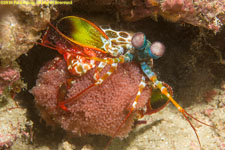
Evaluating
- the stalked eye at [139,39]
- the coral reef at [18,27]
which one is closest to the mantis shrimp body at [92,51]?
the stalked eye at [139,39]

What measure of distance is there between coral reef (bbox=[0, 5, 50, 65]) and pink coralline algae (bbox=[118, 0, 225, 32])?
4.31ft

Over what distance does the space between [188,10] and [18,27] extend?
222 cm

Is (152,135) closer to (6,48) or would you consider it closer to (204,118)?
(204,118)

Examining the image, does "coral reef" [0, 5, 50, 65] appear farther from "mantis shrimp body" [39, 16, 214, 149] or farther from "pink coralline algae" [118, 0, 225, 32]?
"pink coralline algae" [118, 0, 225, 32]

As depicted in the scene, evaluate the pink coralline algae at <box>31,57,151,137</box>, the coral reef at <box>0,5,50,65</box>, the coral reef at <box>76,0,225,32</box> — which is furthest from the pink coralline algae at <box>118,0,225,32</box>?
the coral reef at <box>0,5,50,65</box>

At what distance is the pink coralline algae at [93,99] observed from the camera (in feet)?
8.84

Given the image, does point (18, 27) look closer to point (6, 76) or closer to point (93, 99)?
point (6, 76)

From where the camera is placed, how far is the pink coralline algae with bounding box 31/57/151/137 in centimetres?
270

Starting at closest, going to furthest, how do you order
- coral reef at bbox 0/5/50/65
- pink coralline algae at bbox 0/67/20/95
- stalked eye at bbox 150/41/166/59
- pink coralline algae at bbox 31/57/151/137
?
1. coral reef at bbox 0/5/50/65
2. pink coralline algae at bbox 0/67/20/95
3. stalked eye at bbox 150/41/166/59
4. pink coralline algae at bbox 31/57/151/137

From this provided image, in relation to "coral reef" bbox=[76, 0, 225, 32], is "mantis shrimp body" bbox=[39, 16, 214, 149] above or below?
below

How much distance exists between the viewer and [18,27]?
2.21 m

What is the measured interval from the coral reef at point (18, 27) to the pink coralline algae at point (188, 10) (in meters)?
1.31

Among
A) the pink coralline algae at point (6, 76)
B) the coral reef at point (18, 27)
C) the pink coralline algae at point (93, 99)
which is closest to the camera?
the coral reef at point (18, 27)

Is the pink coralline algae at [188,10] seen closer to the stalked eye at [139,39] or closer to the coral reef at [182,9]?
the coral reef at [182,9]
